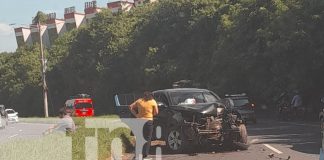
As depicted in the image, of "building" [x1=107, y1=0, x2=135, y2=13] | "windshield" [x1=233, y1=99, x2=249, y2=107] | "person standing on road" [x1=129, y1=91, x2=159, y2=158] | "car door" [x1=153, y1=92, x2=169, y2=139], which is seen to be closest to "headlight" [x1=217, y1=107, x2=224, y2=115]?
"car door" [x1=153, y1=92, x2=169, y2=139]

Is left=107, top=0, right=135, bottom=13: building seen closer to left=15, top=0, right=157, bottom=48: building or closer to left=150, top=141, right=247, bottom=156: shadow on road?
left=15, top=0, right=157, bottom=48: building

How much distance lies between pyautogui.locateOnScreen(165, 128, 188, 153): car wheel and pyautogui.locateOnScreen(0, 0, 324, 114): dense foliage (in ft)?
51.9

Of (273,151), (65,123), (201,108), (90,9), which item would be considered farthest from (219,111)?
(90,9)

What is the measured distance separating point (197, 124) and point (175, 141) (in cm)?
86

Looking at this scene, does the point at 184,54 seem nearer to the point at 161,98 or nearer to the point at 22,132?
the point at 22,132

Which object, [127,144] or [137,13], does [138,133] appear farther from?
[137,13]

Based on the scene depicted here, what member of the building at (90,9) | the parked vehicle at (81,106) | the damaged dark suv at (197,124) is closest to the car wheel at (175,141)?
the damaged dark suv at (197,124)

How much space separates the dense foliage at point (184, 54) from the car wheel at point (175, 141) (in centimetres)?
1582

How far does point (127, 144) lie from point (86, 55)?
185 ft

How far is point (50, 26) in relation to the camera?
96.8 meters

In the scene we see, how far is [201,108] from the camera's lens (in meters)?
15.7

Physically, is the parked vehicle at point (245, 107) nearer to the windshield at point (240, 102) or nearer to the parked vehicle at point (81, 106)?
the windshield at point (240, 102)

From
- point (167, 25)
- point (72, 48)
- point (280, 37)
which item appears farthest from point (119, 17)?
point (280, 37)

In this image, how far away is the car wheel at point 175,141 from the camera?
15766 mm
